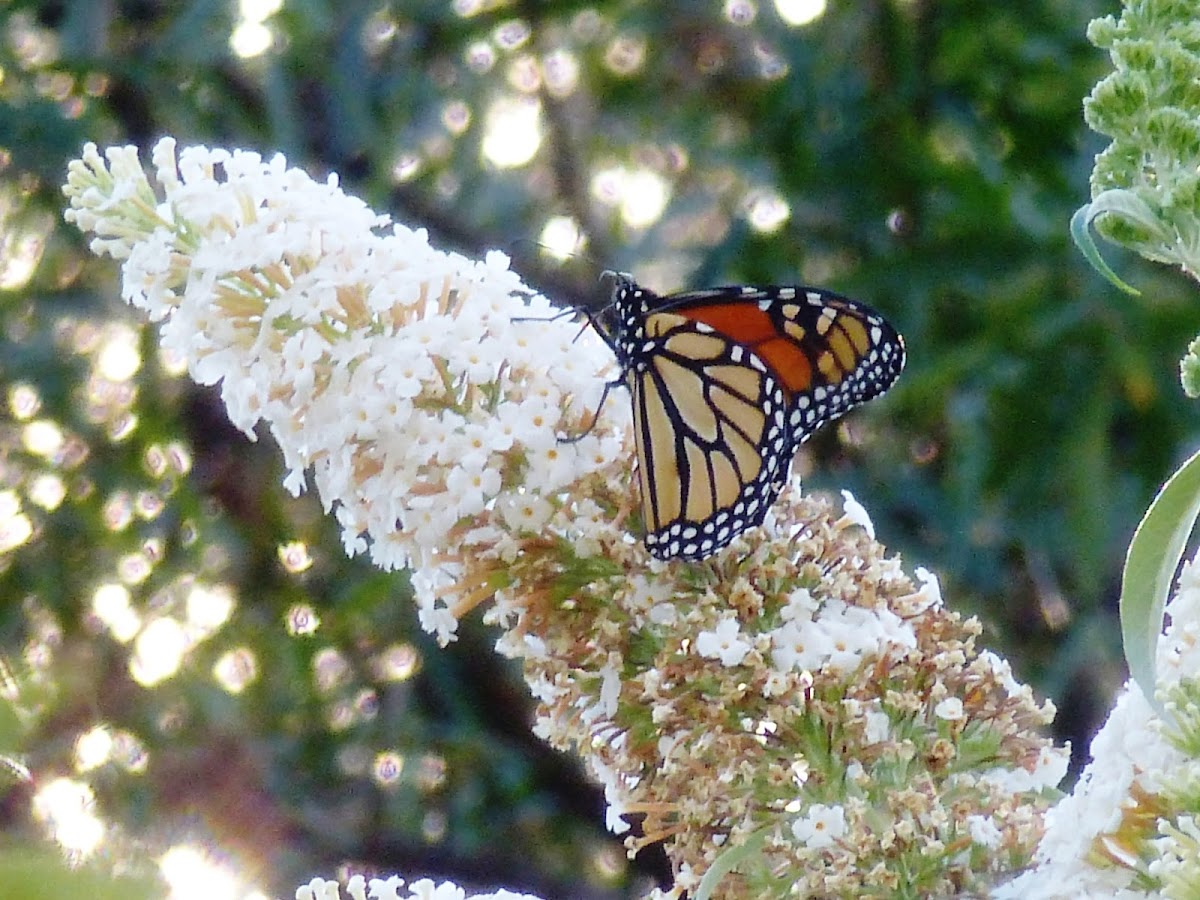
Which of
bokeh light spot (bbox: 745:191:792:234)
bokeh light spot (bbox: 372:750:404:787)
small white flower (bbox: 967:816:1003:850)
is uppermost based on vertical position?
bokeh light spot (bbox: 745:191:792:234)

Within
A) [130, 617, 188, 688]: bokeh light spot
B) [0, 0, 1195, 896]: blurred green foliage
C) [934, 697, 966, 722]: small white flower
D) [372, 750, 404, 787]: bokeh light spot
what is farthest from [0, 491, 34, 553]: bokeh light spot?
[934, 697, 966, 722]: small white flower

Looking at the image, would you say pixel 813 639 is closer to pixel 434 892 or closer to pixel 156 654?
pixel 434 892

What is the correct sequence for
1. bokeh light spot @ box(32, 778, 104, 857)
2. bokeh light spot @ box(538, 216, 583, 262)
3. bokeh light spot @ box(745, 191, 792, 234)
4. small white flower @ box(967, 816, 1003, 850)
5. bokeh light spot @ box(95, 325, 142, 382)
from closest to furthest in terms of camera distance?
bokeh light spot @ box(32, 778, 104, 857), small white flower @ box(967, 816, 1003, 850), bokeh light spot @ box(745, 191, 792, 234), bokeh light spot @ box(95, 325, 142, 382), bokeh light spot @ box(538, 216, 583, 262)

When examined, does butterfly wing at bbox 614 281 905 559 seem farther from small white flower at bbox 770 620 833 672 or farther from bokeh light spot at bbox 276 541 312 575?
bokeh light spot at bbox 276 541 312 575

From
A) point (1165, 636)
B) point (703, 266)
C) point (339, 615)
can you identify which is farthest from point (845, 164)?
point (1165, 636)

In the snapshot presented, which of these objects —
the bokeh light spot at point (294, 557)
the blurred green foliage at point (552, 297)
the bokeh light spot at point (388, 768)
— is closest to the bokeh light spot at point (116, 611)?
the blurred green foliage at point (552, 297)

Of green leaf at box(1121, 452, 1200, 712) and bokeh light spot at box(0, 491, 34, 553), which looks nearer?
green leaf at box(1121, 452, 1200, 712)
